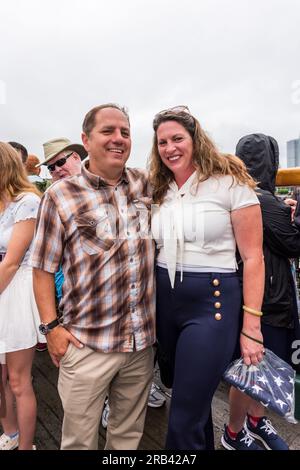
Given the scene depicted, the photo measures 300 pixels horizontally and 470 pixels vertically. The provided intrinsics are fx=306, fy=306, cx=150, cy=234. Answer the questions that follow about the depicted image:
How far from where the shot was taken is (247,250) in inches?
58.5

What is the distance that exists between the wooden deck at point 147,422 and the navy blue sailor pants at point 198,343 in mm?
795

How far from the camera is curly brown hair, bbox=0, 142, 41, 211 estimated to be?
71.2 inches

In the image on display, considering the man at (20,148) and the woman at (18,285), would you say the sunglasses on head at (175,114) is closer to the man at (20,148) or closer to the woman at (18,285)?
the woman at (18,285)

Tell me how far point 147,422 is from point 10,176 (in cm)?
200

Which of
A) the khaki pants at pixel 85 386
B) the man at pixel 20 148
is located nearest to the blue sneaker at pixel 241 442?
the khaki pants at pixel 85 386

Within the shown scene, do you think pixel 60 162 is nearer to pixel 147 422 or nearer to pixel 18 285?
pixel 18 285

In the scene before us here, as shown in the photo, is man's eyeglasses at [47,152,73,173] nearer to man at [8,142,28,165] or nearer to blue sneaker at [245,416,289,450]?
man at [8,142,28,165]

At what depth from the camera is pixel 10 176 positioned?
72.4 inches

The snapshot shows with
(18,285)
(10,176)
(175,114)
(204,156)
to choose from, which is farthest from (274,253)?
(10,176)

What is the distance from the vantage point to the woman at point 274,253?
1786 millimetres

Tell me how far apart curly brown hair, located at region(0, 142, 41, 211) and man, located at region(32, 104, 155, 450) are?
451mm

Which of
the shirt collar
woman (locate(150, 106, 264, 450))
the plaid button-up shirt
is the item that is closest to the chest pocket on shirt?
the plaid button-up shirt

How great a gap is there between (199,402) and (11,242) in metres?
1.29
